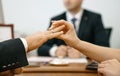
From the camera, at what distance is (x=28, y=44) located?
3.28ft

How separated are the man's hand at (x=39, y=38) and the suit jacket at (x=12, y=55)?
6 centimetres

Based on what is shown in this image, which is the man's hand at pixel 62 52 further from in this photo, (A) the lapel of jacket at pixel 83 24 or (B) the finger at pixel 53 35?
(B) the finger at pixel 53 35

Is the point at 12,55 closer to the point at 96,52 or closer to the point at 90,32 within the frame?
the point at 96,52

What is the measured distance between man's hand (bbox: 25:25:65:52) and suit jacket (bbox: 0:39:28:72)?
6 centimetres

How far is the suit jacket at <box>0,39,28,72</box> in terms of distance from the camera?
0.90 metres

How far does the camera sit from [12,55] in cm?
93

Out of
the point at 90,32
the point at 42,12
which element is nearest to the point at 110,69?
the point at 90,32

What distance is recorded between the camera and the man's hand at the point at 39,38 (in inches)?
40.0

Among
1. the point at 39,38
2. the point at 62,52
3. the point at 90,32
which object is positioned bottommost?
the point at 62,52

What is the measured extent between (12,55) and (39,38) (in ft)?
0.57

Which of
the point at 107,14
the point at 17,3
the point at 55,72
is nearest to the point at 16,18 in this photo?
the point at 17,3

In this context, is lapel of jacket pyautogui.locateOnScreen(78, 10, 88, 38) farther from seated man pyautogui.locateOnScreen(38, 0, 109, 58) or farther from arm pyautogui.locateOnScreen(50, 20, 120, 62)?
arm pyautogui.locateOnScreen(50, 20, 120, 62)

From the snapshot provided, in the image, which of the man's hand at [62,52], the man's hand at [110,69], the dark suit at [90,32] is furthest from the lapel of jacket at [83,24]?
the man's hand at [110,69]

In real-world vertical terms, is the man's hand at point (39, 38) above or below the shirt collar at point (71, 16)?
below
